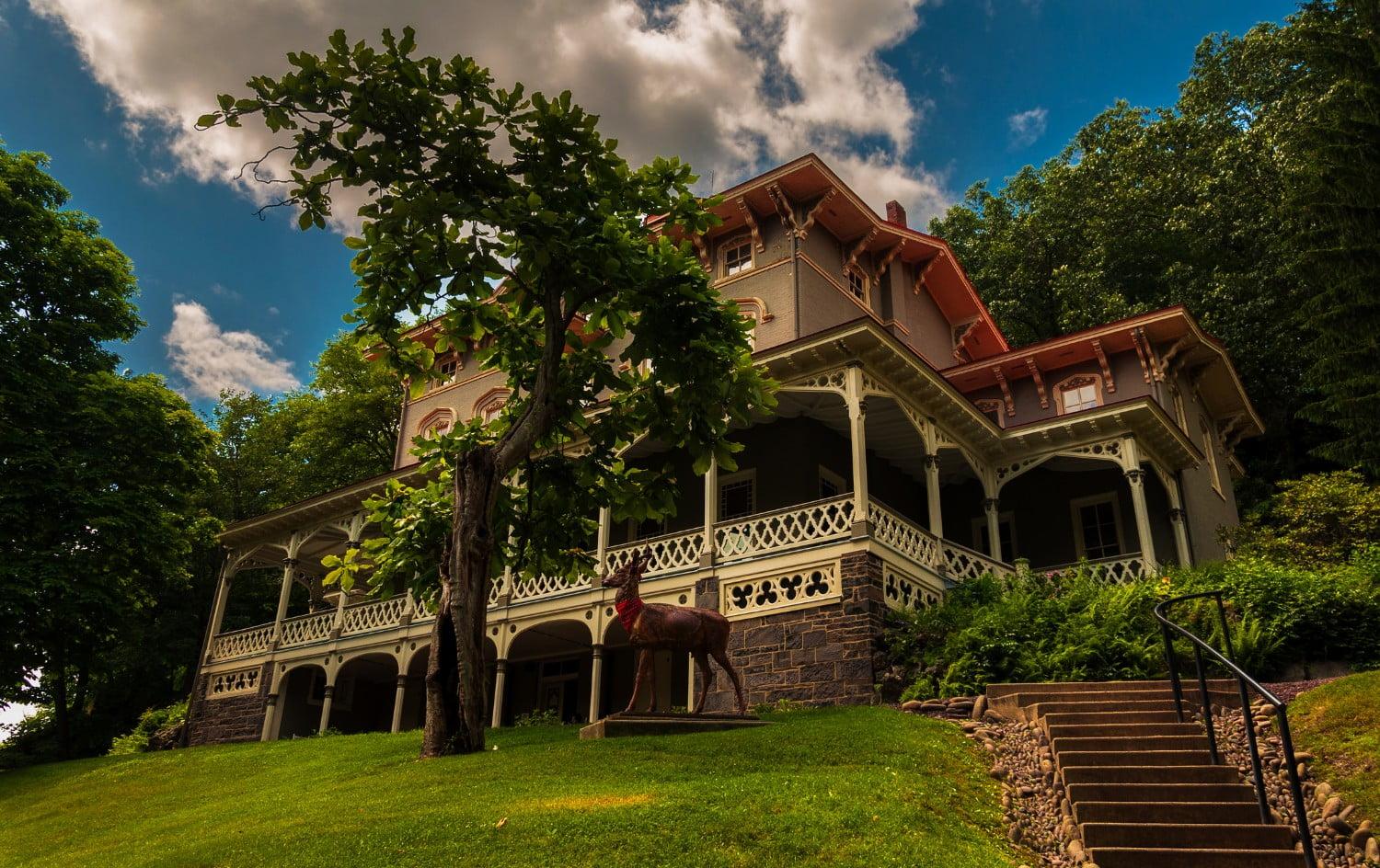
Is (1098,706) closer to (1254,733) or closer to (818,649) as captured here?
(1254,733)

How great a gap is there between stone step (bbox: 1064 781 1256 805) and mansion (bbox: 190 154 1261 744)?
5630 mm

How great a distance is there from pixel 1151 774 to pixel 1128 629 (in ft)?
15.6

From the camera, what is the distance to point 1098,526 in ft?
70.0

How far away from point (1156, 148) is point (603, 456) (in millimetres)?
35422

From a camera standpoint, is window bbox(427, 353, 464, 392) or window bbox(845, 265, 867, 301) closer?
window bbox(845, 265, 867, 301)

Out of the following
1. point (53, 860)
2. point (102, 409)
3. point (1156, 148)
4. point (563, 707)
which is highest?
point (1156, 148)

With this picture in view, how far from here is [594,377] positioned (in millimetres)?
12469

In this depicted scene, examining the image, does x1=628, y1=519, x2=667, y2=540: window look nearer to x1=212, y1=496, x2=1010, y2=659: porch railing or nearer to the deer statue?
x1=212, y1=496, x2=1010, y2=659: porch railing

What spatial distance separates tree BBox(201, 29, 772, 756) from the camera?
1038 centimetres

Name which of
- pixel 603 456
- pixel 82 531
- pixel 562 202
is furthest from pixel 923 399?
pixel 82 531

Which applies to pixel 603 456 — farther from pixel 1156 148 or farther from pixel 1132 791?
pixel 1156 148

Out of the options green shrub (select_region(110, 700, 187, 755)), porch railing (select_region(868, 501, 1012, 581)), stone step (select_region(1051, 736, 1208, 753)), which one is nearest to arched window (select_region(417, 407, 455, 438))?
green shrub (select_region(110, 700, 187, 755))

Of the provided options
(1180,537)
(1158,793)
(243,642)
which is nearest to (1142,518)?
(1180,537)

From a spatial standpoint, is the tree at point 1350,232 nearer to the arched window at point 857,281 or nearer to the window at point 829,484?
the arched window at point 857,281
